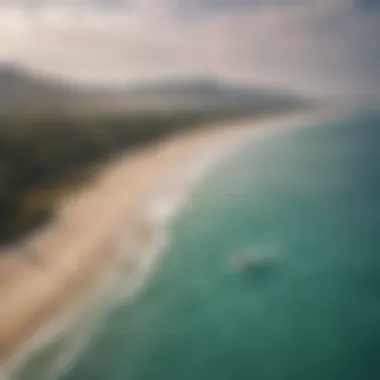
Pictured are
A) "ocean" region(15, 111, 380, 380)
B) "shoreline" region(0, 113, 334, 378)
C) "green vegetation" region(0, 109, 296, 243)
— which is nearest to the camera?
"ocean" region(15, 111, 380, 380)

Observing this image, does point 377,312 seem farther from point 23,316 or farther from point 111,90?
point 111,90

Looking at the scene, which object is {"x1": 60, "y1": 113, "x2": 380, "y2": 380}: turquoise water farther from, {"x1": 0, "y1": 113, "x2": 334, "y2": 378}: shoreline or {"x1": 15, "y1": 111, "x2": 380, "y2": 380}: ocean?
{"x1": 0, "y1": 113, "x2": 334, "y2": 378}: shoreline

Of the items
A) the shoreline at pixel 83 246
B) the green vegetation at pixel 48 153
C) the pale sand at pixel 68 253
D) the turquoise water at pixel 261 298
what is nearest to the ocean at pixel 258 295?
the turquoise water at pixel 261 298

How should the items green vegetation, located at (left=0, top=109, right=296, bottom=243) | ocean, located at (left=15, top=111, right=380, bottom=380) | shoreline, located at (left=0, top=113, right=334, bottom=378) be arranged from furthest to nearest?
green vegetation, located at (left=0, top=109, right=296, bottom=243) → shoreline, located at (left=0, top=113, right=334, bottom=378) → ocean, located at (left=15, top=111, right=380, bottom=380)

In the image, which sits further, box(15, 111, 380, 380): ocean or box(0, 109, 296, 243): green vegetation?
box(0, 109, 296, 243): green vegetation

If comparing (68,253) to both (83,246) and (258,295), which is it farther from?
(258,295)

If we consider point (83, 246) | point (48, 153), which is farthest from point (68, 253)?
point (48, 153)

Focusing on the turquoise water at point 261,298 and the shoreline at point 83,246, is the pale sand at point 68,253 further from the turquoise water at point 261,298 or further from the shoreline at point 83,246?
the turquoise water at point 261,298

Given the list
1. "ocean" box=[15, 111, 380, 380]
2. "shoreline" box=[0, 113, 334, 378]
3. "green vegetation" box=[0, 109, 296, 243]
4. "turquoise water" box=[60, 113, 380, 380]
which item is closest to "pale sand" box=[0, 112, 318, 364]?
"shoreline" box=[0, 113, 334, 378]
